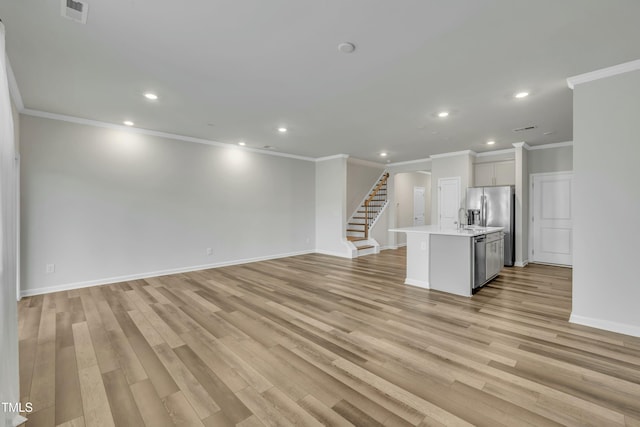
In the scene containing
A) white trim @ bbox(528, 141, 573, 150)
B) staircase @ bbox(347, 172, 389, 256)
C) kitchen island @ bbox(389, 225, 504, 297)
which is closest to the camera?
kitchen island @ bbox(389, 225, 504, 297)

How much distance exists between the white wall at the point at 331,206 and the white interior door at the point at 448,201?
8.36 ft

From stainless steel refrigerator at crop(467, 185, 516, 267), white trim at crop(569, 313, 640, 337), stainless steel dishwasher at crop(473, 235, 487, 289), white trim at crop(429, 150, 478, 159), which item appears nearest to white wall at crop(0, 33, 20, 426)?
white trim at crop(569, 313, 640, 337)

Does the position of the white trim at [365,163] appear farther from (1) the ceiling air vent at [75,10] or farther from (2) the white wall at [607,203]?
(1) the ceiling air vent at [75,10]

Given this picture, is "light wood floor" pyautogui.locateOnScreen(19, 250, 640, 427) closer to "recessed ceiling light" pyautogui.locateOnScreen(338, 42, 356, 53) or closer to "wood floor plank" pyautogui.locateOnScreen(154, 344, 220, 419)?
"wood floor plank" pyautogui.locateOnScreen(154, 344, 220, 419)

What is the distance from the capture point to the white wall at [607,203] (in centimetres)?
292

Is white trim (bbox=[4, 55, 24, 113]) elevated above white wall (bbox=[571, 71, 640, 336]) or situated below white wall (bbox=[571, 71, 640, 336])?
above

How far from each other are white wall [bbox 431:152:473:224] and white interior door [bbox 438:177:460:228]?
0.10 m

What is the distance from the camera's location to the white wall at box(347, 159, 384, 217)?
8.84 m

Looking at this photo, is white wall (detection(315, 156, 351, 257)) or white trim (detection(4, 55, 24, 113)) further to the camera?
white wall (detection(315, 156, 351, 257))

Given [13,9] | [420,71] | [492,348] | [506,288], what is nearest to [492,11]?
[420,71]

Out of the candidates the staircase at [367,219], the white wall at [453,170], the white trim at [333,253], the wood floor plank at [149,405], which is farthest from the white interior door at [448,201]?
the wood floor plank at [149,405]

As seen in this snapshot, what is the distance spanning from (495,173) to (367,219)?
11.9 ft

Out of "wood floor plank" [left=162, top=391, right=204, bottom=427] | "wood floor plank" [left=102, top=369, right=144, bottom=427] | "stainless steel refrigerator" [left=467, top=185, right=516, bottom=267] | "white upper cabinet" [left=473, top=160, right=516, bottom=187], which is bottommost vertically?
"wood floor plank" [left=102, top=369, right=144, bottom=427]

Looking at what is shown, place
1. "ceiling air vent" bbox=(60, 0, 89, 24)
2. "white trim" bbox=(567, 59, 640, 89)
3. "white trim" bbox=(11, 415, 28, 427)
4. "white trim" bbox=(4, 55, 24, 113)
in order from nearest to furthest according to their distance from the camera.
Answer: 1. "white trim" bbox=(11, 415, 28, 427)
2. "ceiling air vent" bbox=(60, 0, 89, 24)
3. "white trim" bbox=(567, 59, 640, 89)
4. "white trim" bbox=(4, 55, 24, 113)
